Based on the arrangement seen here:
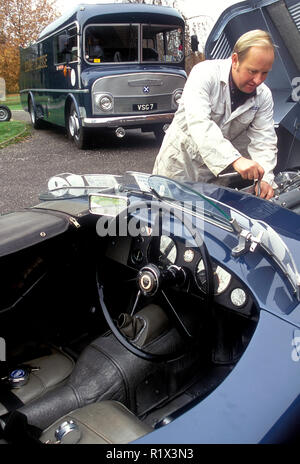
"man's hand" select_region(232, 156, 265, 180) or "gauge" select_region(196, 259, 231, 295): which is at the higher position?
"man's hand" select_region(232, 156, 265, 180)

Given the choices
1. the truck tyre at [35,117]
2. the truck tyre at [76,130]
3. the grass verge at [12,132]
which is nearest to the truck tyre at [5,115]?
the grass verge at [12,132]

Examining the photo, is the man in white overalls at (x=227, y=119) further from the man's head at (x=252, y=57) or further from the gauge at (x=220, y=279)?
the gauge at (x=220, y=279)

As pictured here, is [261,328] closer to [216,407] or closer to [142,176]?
[216,407]

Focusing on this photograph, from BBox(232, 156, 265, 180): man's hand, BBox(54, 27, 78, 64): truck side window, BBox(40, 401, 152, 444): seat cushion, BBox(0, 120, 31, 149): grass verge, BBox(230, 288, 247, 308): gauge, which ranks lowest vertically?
BBox(40, 401, 152, 444): seat cushion

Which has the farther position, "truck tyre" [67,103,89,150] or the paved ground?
"truck tyre" [67,103,89,150]

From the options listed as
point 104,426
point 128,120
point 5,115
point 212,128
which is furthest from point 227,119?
point 5,115

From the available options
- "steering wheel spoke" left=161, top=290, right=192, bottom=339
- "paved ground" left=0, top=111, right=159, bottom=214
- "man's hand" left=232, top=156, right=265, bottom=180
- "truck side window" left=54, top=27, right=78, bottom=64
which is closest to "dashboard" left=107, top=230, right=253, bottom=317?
"steering wheel spoke" left=161, top=290, right=192, bottom=339

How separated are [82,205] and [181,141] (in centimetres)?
122

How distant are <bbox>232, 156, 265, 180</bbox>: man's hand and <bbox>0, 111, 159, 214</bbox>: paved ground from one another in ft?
12.2

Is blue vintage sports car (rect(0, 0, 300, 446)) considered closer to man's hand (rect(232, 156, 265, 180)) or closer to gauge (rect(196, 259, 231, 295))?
gauge (rect(196, 259, 231, 295))

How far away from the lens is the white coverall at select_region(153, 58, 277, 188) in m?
2.40

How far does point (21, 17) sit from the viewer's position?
3166 cm

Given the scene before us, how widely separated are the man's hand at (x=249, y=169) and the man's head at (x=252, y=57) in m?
0.55

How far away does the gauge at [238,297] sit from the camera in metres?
1.49
